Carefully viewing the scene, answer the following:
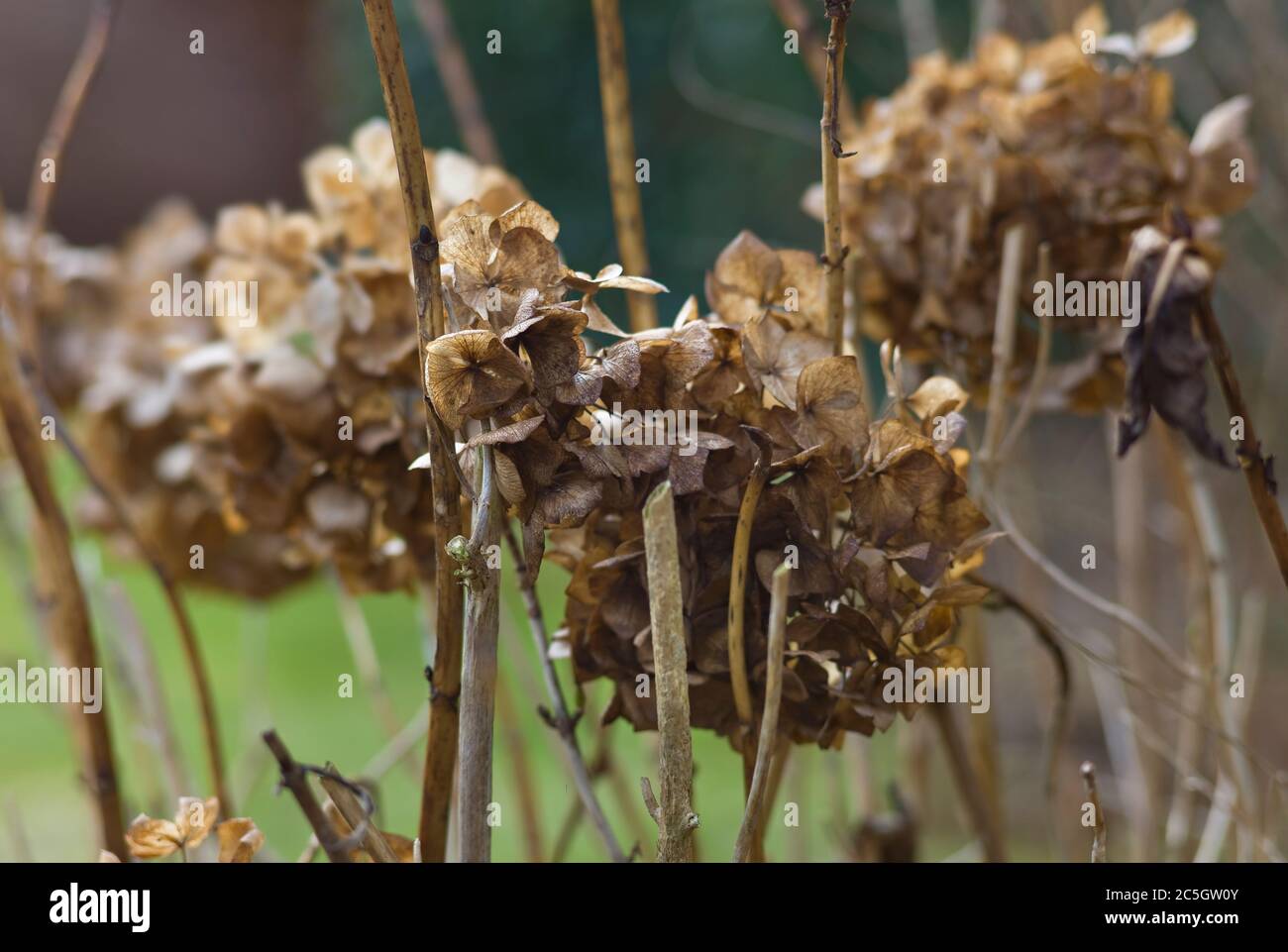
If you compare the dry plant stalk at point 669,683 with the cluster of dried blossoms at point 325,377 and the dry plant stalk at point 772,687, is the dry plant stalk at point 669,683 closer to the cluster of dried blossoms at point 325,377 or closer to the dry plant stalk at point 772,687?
the dry plant stalk at point 772,687

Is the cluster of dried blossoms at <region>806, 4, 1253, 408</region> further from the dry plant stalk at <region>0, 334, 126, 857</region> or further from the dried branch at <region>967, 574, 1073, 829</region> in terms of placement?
the dry plant stalk at <region>0, 334, 126, 857</region>

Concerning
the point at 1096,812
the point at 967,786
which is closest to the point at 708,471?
the point at 1096,812

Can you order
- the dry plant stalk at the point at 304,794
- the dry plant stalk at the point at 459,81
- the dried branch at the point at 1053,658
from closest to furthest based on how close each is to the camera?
the dry plant stalk at the point at 304,794 → the dried branch at the point at 1053,658 → the dry plant stalk at the point at 459,81

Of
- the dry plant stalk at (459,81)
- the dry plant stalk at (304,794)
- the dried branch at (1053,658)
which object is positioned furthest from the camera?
the dry plant stalk at (459,81)

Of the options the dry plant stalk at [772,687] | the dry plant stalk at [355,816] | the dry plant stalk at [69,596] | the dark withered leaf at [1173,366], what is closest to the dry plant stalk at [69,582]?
the dry plant stalk at [69,596]
